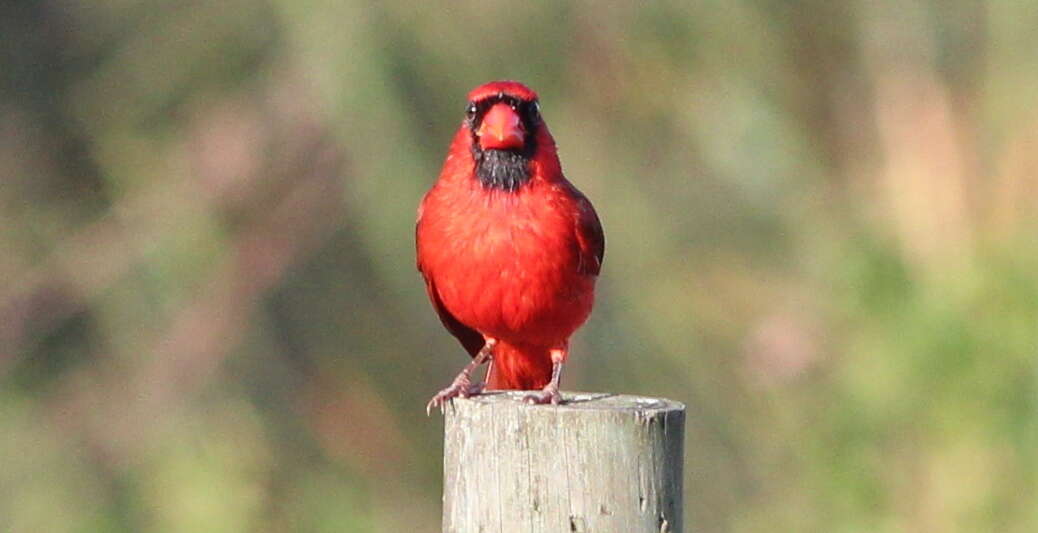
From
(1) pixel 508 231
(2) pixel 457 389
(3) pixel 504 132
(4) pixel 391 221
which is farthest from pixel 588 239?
(4) pixel 391 221

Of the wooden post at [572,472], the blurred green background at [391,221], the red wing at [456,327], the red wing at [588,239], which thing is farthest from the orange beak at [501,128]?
the blurred green background at [391,221]

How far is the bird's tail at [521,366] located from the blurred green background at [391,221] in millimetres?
1009

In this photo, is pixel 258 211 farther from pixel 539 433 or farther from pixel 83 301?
pixel 539 433

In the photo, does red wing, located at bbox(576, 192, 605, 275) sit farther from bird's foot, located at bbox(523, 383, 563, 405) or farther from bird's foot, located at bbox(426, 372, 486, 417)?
bird's foot, located at bbox(523, 383, 563, 405)

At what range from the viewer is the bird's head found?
3330 millimetres

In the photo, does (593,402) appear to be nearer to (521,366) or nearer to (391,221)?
(521,366)

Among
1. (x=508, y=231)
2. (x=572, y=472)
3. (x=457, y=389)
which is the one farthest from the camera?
(x=508, y=231)

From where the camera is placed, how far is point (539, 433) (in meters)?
2.32

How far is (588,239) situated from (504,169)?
206 millimetres

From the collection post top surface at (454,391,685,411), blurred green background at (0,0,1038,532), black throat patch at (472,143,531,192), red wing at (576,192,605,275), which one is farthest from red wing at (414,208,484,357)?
blurred green background at (0,0,1038,532)

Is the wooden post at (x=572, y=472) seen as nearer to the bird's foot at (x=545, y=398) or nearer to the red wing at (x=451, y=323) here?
the bird's foot at (x=545, y=398)

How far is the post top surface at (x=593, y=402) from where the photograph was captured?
237 centimetres

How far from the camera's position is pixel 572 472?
2.29 m

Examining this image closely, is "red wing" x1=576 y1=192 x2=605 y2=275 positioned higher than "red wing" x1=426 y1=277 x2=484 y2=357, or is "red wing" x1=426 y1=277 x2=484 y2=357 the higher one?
"red wing" x1=576 y1=192 x2=605 y2=275
